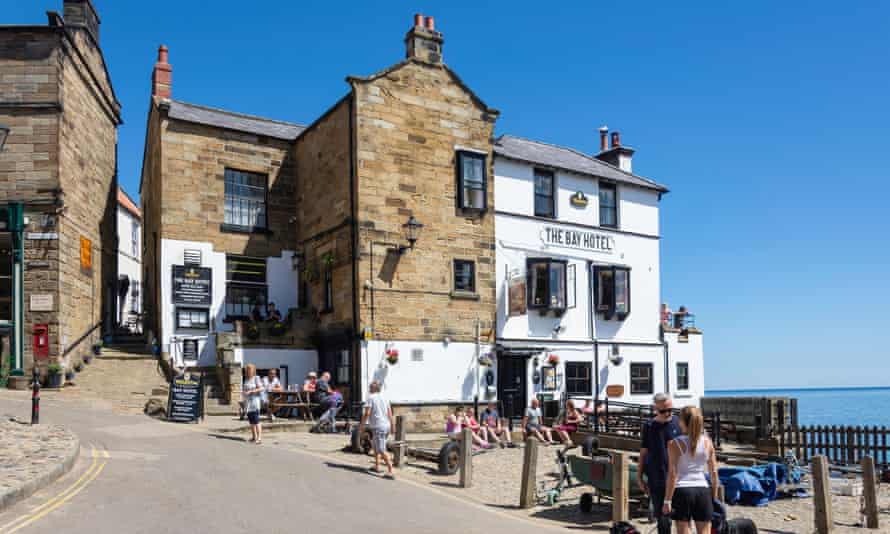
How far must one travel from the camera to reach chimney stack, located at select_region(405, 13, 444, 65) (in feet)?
82.9

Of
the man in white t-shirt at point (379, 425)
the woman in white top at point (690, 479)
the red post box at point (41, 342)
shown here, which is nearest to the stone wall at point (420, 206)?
the man in white t-shirt at point (379, 425)

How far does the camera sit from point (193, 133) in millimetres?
26266

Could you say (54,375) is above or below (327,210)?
below

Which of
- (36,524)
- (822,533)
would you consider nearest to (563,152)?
(822,533)

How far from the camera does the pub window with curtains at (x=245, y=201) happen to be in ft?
88.5

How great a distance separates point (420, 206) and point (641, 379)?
11.2m

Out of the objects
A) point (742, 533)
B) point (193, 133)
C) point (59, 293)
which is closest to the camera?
point (742, 533)

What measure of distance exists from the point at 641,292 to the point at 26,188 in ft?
69.6

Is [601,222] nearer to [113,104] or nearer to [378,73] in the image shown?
[378,73]

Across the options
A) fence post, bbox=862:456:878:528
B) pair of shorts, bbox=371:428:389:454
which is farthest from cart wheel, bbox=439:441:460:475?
fence post, bbox=862:456:878:528

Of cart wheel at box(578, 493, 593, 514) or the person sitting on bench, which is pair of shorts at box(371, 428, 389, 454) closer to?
cart wheel at box(578, 493, 593, 514)

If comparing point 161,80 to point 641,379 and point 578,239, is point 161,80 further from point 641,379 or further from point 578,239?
point 641,379

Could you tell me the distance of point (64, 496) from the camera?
34.3 ft

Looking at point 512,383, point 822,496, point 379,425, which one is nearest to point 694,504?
point 822,496
